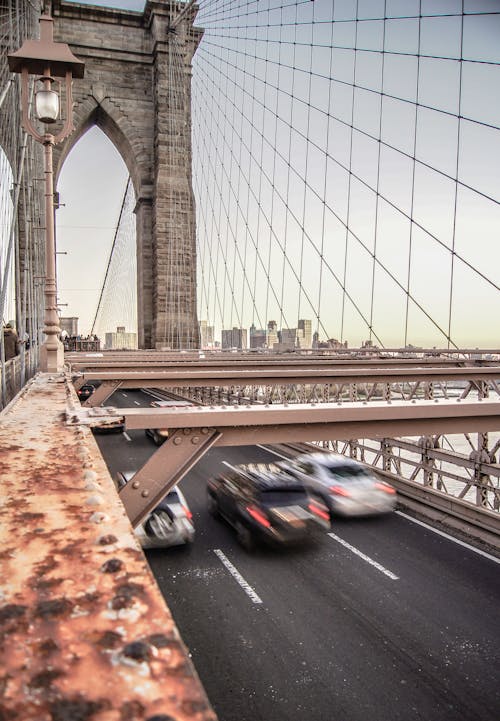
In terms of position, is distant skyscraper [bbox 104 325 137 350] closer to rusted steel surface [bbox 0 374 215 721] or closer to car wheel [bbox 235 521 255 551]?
car wheel [bbox 235 521 255 551]

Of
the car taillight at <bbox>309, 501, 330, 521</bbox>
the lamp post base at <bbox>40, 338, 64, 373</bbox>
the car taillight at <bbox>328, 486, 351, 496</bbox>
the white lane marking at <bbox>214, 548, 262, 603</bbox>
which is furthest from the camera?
the car taillight at <bbox>328, 486, 351, 496</bbox>

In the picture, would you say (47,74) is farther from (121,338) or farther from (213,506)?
(121,338)

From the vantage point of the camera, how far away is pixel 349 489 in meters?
10.7

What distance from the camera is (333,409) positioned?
333cm

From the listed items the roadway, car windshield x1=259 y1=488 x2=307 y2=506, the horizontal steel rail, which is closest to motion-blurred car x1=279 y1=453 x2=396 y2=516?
the roadway

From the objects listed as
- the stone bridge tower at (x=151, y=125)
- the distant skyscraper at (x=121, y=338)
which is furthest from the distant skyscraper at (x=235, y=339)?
the distant skyscraper at (x=121, y=338)

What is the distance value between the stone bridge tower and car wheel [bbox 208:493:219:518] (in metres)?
18.7

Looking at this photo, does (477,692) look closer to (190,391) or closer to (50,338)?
(50,338)

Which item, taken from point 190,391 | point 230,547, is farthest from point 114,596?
point 190,391

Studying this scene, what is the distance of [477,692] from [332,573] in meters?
3.00

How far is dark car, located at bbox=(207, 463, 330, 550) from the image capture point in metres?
8.90

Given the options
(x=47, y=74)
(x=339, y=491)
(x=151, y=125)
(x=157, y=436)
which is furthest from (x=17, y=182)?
(x=151, y=125)

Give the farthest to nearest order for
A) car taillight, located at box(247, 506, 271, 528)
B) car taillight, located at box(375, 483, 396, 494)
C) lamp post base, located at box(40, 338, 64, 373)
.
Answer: car taillight, located at box(375, 483, 396, 494), car taillight, located at box(247, 506, 271, 528), lamp post base, located at box(40, 338, 64, 373)

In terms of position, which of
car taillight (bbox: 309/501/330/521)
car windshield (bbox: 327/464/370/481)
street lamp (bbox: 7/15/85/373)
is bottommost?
car taillight (bbox: 309/501/330/521)
